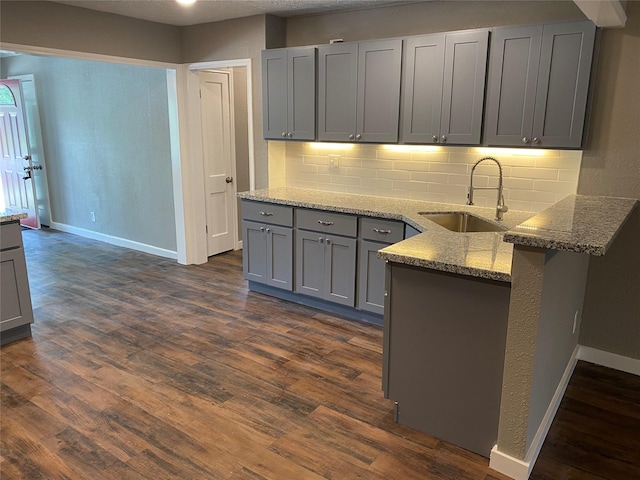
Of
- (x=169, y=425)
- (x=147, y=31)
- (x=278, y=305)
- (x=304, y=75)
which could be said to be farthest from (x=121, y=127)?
(x=169, y=425)

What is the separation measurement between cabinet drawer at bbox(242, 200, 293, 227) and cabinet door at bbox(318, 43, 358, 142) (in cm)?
73

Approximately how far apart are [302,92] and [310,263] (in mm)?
1482

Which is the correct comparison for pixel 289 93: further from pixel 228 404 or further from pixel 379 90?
pixel 228 404

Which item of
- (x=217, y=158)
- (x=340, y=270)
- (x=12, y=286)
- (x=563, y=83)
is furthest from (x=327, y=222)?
(x=12, y=286)

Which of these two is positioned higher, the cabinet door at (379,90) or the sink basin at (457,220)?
the cabinet door at (379,90)

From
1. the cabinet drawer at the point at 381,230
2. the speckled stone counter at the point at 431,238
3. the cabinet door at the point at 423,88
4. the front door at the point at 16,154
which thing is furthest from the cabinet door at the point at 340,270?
the front door at the point at 16,154

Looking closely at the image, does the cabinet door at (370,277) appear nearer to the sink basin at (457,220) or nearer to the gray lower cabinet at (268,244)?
the sink basin at (457,220)

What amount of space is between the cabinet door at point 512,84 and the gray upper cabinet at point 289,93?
1.50 metres

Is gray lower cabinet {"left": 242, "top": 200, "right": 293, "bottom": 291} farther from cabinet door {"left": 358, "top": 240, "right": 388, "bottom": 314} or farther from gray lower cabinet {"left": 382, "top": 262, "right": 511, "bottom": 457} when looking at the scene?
gray lower cabinet {"left": 382, "top": 262, "right": 511, "bottom": 457}

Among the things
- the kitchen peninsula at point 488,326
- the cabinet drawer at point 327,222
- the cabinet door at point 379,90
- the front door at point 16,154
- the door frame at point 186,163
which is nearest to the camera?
the kitchen peninsula at point 488,326

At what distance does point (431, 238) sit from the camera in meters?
2.62

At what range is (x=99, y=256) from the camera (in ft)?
19.0

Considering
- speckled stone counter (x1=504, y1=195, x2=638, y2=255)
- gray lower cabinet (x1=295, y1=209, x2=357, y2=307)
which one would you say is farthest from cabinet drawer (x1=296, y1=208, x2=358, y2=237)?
speckled stone counter (x1=504, y1=195, x2=638, y2=255)

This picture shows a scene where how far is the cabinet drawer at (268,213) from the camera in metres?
4.11
